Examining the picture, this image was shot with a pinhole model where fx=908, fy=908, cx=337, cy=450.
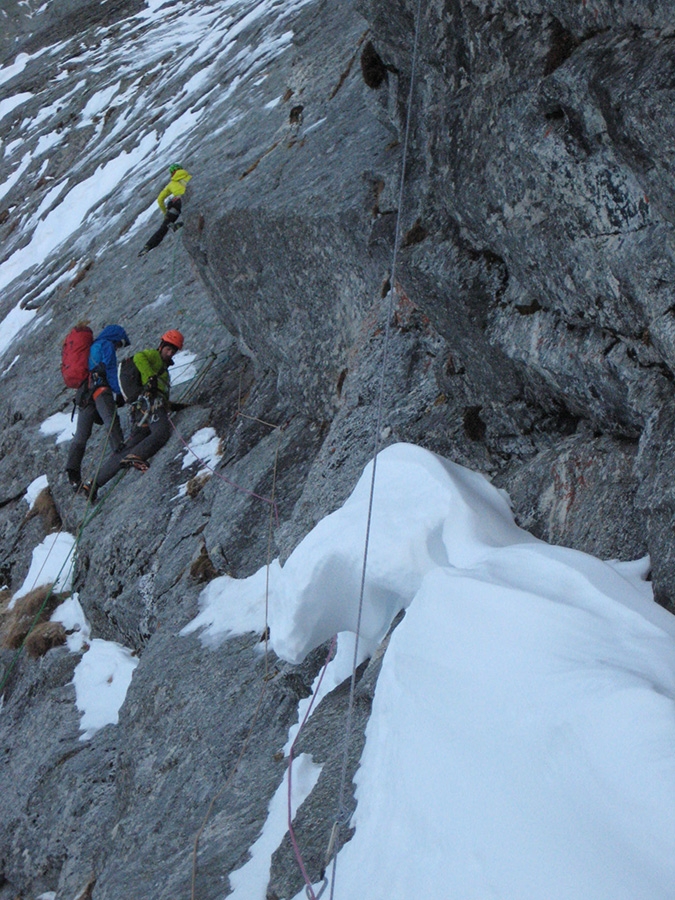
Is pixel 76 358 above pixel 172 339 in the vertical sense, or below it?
above

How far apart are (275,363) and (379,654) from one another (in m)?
4.77

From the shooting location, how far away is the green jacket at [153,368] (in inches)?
403

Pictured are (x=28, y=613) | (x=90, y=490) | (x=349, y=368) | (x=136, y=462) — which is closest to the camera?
(x=349, y=368)

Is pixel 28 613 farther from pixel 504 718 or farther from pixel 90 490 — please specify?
pixel 504 718

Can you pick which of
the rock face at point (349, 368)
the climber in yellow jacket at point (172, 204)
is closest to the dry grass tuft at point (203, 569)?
the rock face at point (349, 368)

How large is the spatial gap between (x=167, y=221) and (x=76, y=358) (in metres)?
4.22

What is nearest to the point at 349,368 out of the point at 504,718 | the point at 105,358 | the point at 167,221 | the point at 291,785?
the point at 291,785

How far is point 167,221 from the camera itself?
1416 cm

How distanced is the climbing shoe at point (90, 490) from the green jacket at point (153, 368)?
4.23 feet

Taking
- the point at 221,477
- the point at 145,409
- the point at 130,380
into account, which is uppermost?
the point at 130,380

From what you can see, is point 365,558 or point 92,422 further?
point 92,422

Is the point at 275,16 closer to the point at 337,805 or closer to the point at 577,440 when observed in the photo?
the point at 577,440

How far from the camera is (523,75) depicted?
412 centimetres

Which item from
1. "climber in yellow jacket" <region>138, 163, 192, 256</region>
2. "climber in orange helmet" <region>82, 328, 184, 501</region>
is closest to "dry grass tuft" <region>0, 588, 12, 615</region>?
"climber in orange helmet" <region>82, 328, 184, 501</region>
